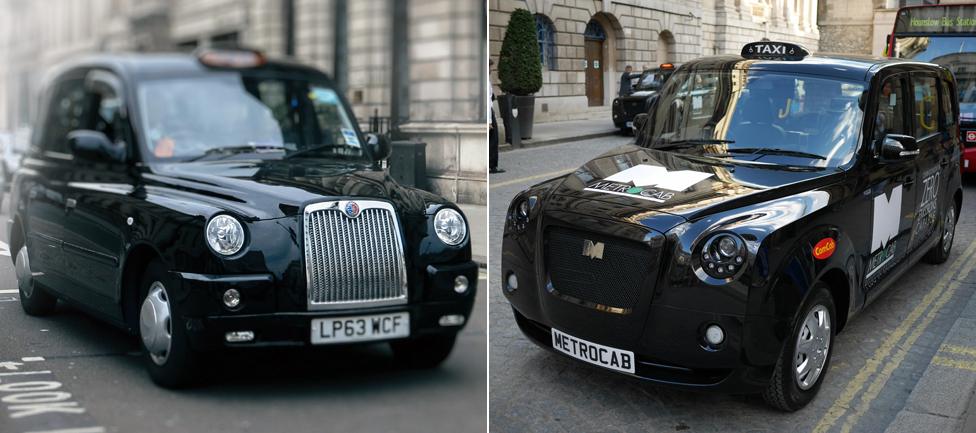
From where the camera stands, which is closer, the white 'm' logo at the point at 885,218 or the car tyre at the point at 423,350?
the car tyre at the point at 423,350

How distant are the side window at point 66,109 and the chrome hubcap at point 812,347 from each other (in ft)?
8.59

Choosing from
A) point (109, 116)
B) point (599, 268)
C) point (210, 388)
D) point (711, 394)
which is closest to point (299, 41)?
point (109, 116)

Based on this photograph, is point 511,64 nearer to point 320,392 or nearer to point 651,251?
point 651,251

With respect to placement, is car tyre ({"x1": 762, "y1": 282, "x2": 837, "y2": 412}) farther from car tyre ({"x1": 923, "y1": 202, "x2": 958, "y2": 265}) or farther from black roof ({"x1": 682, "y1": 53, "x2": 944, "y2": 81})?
car tyre ({"x1": 923, "y1": 202, "x2": 958, "y2": 265})

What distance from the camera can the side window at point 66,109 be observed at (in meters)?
1.36

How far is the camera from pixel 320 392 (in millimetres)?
1644

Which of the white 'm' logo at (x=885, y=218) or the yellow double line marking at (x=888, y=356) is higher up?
the white 'm' logo at (x=885, y=218)

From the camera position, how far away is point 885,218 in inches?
165

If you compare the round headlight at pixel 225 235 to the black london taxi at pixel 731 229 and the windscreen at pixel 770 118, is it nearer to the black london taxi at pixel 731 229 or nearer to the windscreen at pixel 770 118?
the black london taxi at pixel 731 229

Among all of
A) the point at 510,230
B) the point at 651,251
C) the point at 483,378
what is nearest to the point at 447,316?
the point at 483,378

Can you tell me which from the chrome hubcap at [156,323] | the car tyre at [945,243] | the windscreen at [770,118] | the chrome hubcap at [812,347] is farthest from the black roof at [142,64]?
the car tyre at [945,243]

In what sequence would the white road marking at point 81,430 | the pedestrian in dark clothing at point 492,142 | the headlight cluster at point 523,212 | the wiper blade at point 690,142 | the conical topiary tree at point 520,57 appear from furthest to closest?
the wiper blade at point 690,142 → the headlight cluster at point 523,212 → the conical topiary tree at point 520,57 → the pedestrian in dark clothing at point 492,142 → the white road marking at point 81,430

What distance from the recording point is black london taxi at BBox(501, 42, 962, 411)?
3.07m

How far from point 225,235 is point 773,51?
3085 millimetres
